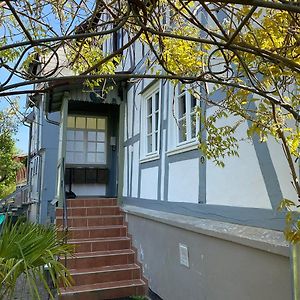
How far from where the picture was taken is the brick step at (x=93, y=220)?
276 inches

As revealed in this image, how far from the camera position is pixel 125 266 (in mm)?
6316

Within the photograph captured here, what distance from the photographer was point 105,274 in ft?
19.6

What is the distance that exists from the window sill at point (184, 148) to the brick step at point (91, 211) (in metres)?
2.69

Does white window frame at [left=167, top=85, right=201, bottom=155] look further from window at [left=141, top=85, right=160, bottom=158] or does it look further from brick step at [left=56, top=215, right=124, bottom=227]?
brick step at [left=56, top=215, right=124, bottom=227]

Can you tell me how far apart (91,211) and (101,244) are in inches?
39.2

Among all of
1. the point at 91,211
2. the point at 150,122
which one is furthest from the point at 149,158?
the point at 91,211

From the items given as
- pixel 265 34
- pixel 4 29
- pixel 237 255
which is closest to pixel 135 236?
pixel 237 255

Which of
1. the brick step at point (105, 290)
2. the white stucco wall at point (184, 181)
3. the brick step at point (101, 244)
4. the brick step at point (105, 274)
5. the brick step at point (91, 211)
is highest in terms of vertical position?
the white stucco wall at point (184, 181)

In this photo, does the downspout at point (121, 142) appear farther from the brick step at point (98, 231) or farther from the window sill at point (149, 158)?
the window sill at point (149, 158)

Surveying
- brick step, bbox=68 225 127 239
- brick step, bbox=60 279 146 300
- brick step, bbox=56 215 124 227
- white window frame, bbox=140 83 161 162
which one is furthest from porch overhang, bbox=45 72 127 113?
brick step, bbox=60 279 146 300

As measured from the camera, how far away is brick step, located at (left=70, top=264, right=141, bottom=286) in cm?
582

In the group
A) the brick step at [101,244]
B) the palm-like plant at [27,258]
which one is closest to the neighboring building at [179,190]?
the brick step at [101,244]

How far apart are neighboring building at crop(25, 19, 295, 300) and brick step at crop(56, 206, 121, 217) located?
38cm

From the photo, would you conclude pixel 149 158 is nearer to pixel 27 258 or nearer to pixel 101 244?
pixel 101 244
